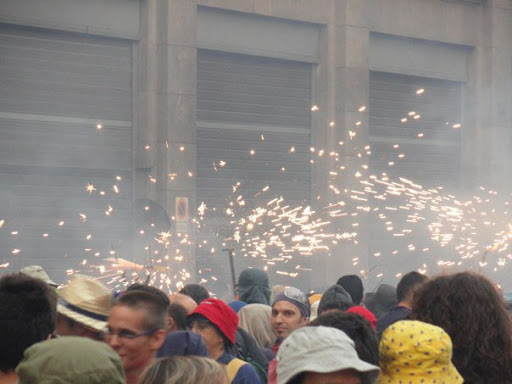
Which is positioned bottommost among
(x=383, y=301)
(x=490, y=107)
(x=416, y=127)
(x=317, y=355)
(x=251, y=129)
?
(x=383, y=301)

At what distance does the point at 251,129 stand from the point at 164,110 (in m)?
2.60

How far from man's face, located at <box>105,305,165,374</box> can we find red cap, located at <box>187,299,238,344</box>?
3.51 feet

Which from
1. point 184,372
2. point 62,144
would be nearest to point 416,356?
point 184,372

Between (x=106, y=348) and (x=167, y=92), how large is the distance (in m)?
18.0

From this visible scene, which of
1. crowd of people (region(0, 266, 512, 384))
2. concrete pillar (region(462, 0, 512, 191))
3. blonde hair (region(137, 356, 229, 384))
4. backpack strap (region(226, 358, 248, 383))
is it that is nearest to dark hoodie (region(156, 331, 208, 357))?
crowd of people (region(0, 266, 512, 384))

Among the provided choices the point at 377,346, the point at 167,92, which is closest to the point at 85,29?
the point at 167,92

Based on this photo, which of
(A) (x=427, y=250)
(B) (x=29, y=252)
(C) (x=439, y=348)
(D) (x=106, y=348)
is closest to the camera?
(D) (x=106, y=348)

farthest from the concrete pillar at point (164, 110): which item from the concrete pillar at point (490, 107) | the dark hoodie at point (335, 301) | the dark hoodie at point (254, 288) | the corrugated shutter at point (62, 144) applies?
the dark hoodie at point (335, 301)

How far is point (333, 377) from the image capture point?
13.6ft

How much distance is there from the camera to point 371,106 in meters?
25.0

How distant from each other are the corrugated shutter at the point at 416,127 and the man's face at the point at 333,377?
20649 millimetres

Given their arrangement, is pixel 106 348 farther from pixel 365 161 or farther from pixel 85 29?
pixel 365 161

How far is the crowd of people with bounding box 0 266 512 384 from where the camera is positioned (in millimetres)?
4133

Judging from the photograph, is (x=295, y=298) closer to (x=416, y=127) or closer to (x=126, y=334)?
(x=126, y=334)
